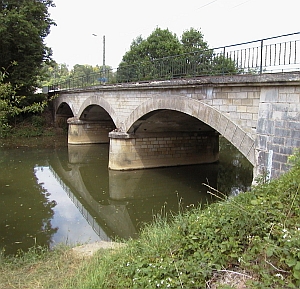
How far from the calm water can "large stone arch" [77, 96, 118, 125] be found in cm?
252

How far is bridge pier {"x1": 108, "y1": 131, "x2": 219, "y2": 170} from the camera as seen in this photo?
13.7 meters

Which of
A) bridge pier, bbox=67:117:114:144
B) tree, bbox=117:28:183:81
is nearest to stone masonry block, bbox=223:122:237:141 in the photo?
bridge pier, bbox=67:117:114:144

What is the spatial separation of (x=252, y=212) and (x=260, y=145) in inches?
144

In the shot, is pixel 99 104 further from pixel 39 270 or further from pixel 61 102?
pixel 39 270

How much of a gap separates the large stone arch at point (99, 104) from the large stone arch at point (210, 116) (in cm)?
313

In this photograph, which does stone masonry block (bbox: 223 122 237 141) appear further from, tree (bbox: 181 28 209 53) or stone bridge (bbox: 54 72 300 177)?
tree (bbox: 181 28 209 53)

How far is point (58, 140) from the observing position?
23.3 metres

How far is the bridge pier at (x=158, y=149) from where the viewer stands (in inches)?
540

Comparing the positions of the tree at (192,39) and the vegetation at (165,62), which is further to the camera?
the tree at (192,39)

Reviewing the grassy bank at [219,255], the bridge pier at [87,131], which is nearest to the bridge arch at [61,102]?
the bridge pier at [87,131]

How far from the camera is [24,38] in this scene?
2023 cm

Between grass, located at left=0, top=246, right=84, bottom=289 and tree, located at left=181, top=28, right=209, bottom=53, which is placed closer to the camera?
grass, located at left=0, top=246, right=84, bottom=289

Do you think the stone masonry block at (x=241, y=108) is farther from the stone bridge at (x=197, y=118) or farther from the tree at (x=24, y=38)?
the tree at (x=24, y=38)

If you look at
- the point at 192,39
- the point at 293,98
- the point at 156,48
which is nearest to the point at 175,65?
the point at 293,98
